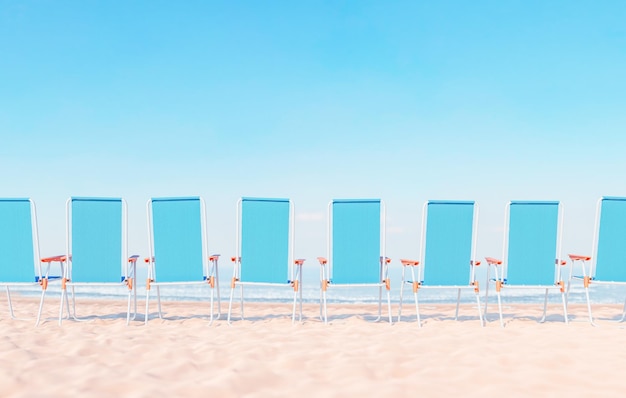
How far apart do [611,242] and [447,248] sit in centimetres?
168

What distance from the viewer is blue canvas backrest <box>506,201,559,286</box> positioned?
4.90 m

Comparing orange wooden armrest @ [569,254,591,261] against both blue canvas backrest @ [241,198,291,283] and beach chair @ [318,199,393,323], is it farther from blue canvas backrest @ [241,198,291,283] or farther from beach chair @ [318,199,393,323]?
blue canvas backrest @ [241,198,291,283]

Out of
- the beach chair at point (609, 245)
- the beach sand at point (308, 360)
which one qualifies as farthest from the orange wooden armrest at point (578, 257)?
the beach sand at point (308, 360)

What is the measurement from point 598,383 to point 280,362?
1730mm

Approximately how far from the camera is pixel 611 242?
16.4ft

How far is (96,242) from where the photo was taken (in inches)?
195

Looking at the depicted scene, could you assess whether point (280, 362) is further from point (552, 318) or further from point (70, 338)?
point (552, 318)

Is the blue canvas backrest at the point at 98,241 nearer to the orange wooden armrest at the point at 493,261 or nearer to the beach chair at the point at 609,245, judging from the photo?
the orange wooden armrest at the point at 493,261

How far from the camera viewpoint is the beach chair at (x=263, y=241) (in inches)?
195

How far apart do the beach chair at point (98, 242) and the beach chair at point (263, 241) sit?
114 cm

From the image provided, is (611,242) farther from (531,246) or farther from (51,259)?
(51,259)

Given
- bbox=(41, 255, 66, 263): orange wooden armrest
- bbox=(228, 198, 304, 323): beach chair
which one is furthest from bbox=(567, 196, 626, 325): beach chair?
bbox=(41, 255, 66, 263): orange wooden armrest

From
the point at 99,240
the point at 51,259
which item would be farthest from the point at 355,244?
the point at 51,259

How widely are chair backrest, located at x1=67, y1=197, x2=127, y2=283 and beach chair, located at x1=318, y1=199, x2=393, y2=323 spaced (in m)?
2.04
